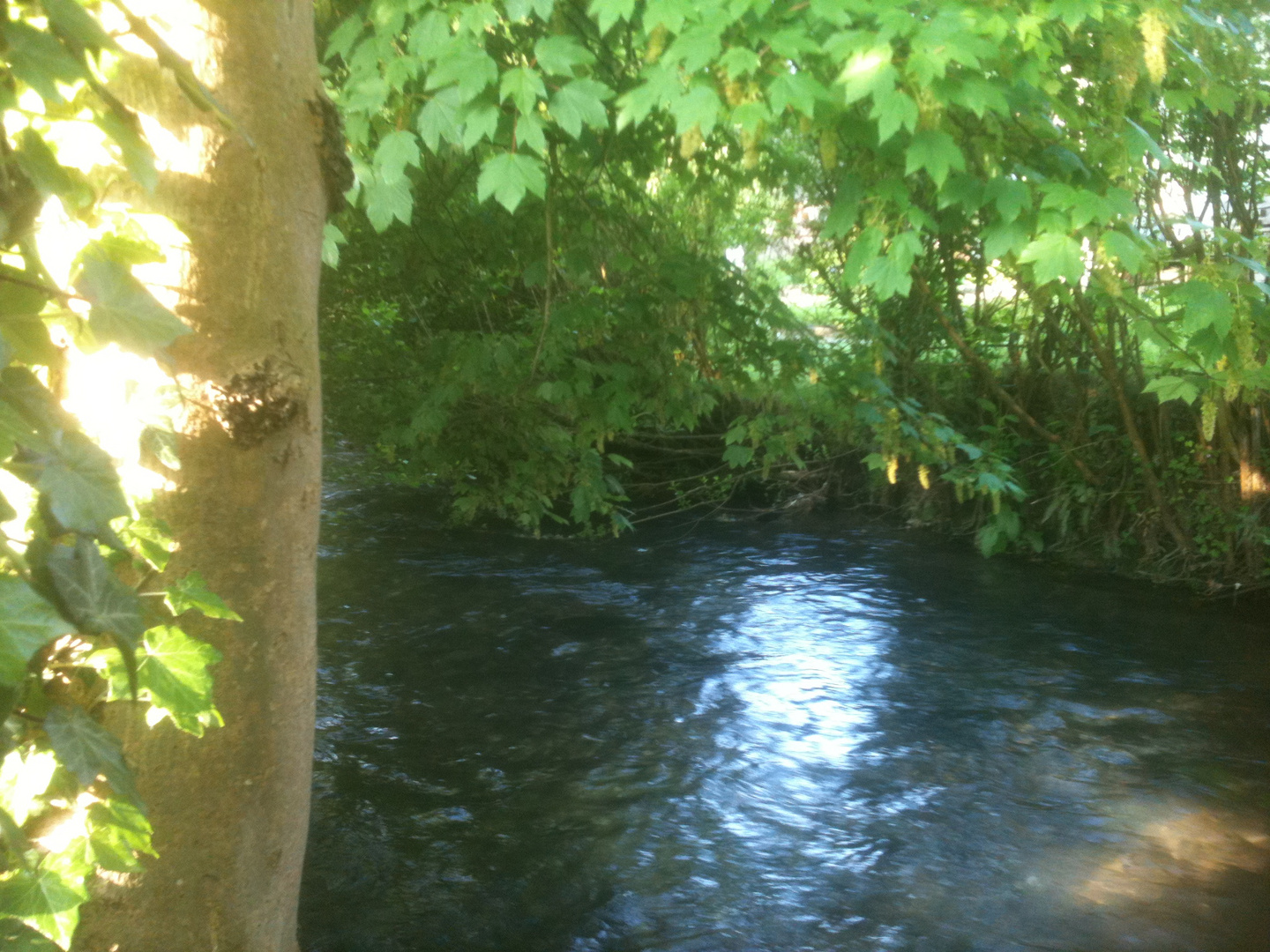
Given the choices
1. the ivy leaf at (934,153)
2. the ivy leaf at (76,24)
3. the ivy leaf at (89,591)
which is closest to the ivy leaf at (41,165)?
the ivy leaf at (76,24)

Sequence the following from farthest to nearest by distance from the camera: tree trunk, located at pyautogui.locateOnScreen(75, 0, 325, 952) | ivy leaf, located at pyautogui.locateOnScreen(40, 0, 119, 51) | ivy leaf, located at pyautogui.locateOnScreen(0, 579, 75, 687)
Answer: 1. tree trunk, located at pyautogui.locateOnScreen(75, 0, 325, 952)
2. ivy leaf, located at pyautogui.locateOnScreen(40, 0, 119, 51)
3. ivy leaf, located at pyautogui.locateOnScreen(0, 579, 75, 687)

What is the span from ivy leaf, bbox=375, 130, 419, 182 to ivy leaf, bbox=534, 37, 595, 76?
474mm

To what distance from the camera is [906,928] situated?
417 centimetres

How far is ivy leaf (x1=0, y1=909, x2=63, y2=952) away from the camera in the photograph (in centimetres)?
123

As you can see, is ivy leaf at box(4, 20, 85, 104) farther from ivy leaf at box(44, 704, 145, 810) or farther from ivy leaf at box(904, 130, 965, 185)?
ivy leaf at box(904, 130, 965, 185)

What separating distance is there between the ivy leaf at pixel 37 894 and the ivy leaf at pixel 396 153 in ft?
7.68

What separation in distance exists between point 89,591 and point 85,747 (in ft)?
0.91

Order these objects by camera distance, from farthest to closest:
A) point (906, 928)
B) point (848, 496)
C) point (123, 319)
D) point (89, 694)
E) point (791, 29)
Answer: point (848, 496) → point (906, 928) → point (791, 29) → point (89, 694) → point (123, 319)

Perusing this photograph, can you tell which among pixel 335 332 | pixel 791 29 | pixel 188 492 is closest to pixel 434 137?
pixel 791 29

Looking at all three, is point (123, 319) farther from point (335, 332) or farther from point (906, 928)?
point (335, 332)

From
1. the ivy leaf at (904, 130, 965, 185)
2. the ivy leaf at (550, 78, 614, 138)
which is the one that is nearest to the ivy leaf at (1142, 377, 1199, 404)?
the ivy leaf at (904, 130, 965, 185)

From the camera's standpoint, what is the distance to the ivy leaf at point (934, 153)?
3.28 meters

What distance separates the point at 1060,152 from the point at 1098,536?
7.02 meters

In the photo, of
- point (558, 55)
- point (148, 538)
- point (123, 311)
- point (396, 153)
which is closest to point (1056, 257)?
point (558, 55)
